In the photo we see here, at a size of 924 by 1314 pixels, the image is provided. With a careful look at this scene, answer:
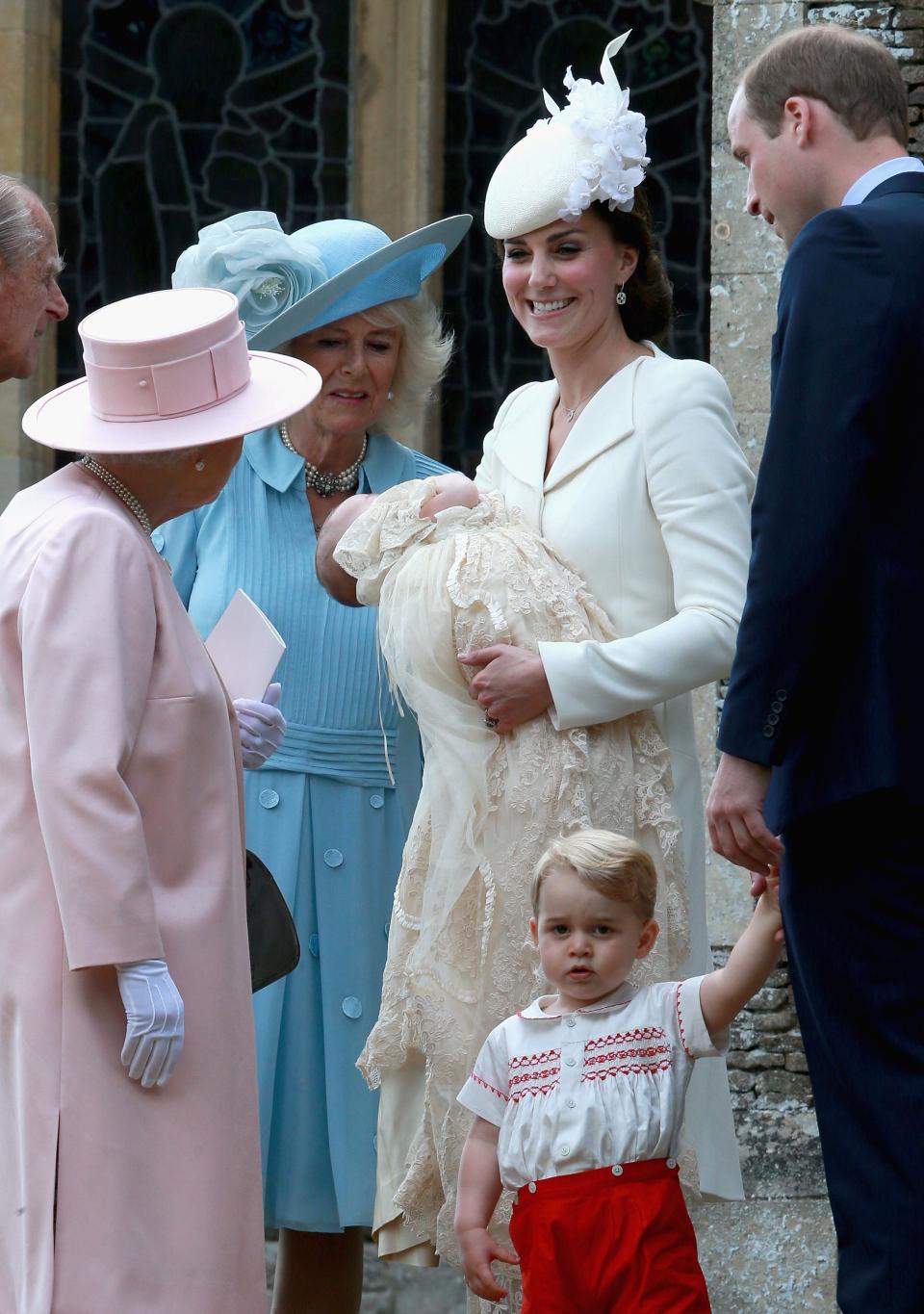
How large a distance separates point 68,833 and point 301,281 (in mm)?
1747

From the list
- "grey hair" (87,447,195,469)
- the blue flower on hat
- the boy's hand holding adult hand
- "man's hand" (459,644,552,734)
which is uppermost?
the blue flower on hat

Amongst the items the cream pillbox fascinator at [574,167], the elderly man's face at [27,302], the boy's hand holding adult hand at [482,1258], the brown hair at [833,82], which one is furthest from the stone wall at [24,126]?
the brown hair at [833,82]

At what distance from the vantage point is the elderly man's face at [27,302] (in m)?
3.15

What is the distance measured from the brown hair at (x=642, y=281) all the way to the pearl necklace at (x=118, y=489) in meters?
1.14

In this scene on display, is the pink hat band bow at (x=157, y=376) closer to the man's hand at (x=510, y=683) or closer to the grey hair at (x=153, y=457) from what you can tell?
the grey hair at (x=153, y=457)

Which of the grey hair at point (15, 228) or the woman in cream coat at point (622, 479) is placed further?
the woman in cream coat at point (622, 479)

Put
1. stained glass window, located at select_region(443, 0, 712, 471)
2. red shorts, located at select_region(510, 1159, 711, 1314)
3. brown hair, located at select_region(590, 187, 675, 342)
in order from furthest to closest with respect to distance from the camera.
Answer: stained glass window, located at select_region(443, 0, 712, 471) < brown hair, located at select_region(590, 187, 675, 342) < red shorts, located at select_region(510, 1159, 711, 1314)

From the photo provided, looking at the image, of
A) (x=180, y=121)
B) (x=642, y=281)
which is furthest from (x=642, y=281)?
(x=180, y=121)

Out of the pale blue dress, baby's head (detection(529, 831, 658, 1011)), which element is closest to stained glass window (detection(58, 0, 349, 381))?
the pale blue dress

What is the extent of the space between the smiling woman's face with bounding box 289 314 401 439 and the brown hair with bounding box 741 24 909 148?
4.27 feet

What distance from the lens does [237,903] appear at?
2.93m

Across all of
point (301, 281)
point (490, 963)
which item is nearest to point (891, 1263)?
point (490, 963)

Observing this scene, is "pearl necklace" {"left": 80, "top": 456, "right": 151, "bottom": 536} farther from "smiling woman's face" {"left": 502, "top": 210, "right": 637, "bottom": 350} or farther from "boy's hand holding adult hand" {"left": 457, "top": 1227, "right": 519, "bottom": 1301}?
"boy's hand holding adult hand" {"left": 457, "top": 1227, "right": 519, "bottom": 1301}

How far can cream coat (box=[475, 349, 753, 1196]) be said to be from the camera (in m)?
3.42
